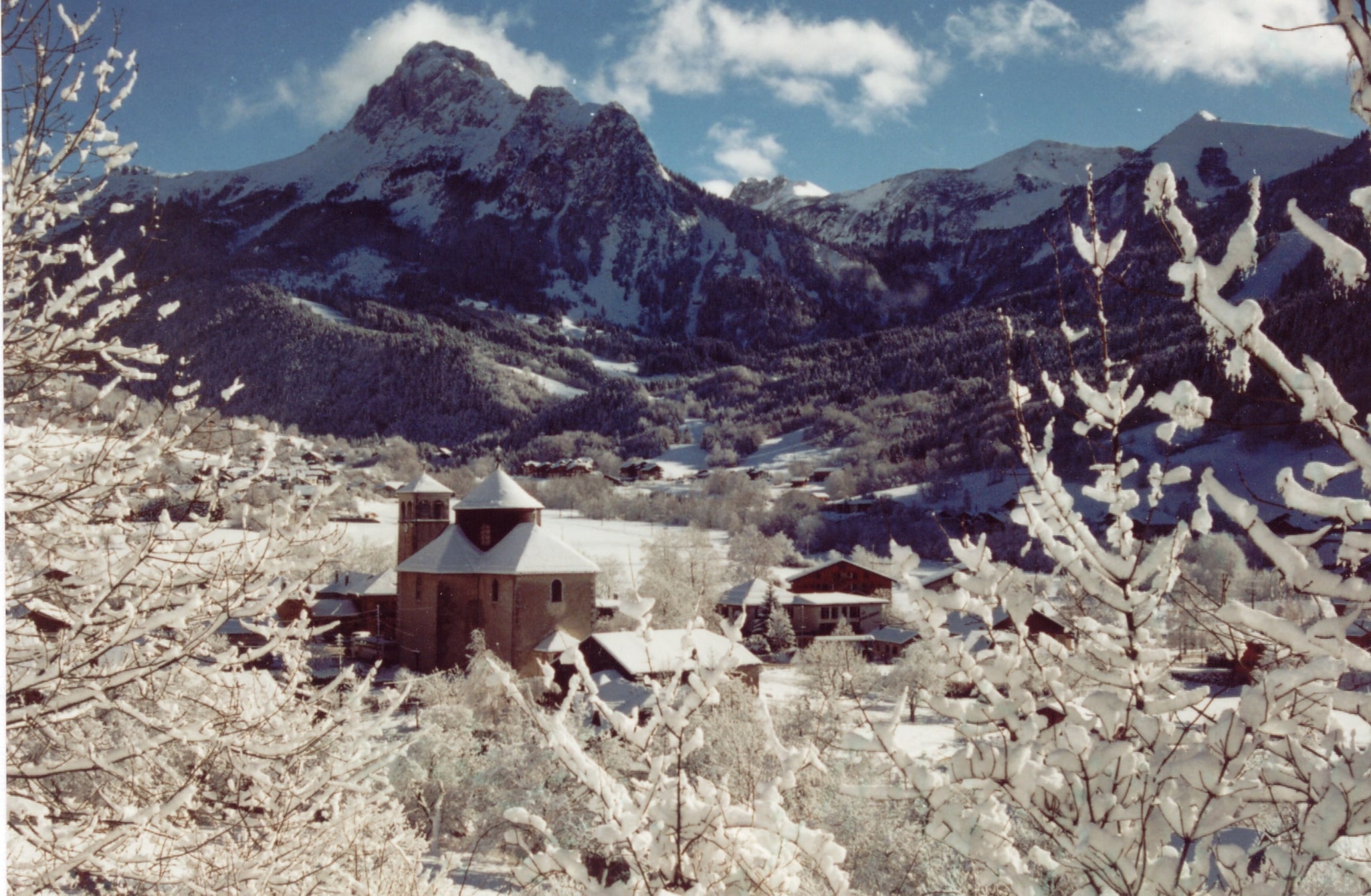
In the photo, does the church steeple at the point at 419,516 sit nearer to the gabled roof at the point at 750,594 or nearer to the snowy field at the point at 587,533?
the snowy field at the point at 587,533

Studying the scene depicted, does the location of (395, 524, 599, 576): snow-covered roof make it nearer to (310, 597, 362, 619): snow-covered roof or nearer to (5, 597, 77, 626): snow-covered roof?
(310, 597, 362, 619): snow-covered roof

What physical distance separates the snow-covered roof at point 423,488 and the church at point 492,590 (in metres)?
5.03

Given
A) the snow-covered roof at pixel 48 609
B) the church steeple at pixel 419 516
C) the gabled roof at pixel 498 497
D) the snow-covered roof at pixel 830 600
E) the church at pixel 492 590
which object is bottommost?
the snow-covered roof at pixel 830 600

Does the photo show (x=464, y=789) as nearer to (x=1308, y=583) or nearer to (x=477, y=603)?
(x=477, y=603)

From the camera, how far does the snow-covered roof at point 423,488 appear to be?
4172cm

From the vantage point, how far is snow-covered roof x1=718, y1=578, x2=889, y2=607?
148 ft

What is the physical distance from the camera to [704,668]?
324 cm

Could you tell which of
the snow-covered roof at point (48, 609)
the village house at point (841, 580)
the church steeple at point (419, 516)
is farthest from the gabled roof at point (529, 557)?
the snow-covered roof at point (48, 609)

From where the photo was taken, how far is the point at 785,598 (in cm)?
4816

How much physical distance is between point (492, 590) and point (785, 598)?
18.9 metres

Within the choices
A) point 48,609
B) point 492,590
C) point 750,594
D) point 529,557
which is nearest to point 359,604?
point 492,590

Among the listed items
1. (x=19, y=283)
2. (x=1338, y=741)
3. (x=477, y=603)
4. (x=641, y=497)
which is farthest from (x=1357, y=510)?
(x=641, y=497)

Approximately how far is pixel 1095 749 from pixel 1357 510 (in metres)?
0.94

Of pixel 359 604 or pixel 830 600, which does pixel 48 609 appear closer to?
pixel 359 604
